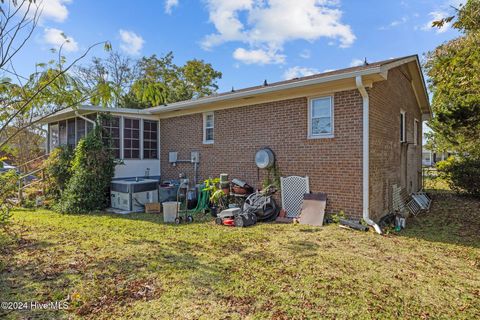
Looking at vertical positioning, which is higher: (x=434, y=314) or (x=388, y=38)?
(x=388, y=38)

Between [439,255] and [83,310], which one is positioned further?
[439,255]

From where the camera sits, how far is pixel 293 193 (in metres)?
8.05

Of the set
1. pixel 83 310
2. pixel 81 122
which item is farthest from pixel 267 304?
pixel 81 122

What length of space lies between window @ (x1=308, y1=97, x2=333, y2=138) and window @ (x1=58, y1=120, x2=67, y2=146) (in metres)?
10.6

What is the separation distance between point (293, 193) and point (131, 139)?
22.1 ft

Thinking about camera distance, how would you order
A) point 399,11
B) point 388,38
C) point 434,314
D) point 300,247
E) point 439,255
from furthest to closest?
point 388,38
point 399,11
point 300,247
point 439,255
point 434,314

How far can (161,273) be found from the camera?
419cm

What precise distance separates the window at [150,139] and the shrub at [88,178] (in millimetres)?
2022

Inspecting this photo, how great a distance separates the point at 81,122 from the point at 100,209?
13.2 feet

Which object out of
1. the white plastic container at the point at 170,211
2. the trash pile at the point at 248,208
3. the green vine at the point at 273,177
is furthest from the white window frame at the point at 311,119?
the white plastic container at the point at 170,211

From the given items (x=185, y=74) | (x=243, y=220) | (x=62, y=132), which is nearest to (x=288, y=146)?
(x=243, y=220)

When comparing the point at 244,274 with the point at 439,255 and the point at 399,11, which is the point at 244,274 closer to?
the point at 439,255

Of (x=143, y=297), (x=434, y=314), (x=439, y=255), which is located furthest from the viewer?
(x=439, y=255)

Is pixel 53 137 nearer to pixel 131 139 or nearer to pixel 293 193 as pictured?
pixel 131 139
